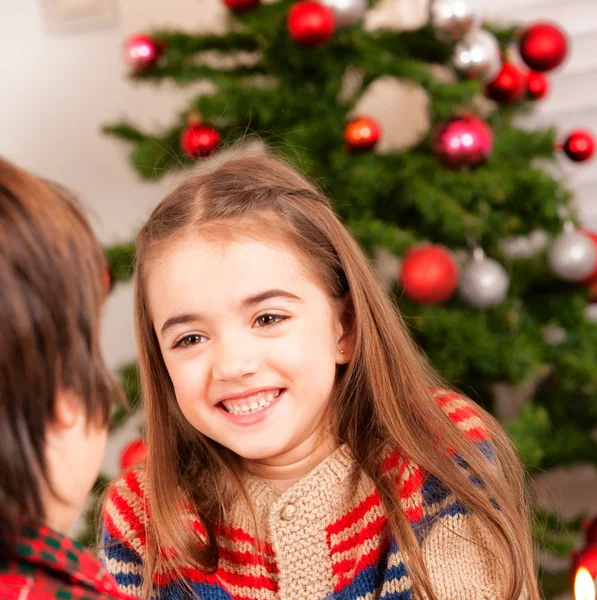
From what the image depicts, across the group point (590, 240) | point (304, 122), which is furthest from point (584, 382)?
point (304, 122)

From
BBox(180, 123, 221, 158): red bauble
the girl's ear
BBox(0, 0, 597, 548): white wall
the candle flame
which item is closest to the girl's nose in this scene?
the girl's ear

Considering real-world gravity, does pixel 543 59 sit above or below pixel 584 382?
above

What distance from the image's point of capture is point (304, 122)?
1497mm

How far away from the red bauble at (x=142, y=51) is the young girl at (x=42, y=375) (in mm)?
907

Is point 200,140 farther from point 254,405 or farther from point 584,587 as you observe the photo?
point 584,587

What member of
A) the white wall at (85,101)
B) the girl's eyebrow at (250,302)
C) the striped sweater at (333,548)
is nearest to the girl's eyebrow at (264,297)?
the girl's eyebrow at (250,302)

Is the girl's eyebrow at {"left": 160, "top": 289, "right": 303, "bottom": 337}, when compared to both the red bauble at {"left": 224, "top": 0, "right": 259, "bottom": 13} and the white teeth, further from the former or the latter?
the red bauble at {"left": 224, "top": 0, "right": 259, "bottom": 13}

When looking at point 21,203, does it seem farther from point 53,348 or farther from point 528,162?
point 528,162

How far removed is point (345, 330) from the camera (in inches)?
43.8

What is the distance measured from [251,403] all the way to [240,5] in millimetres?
756

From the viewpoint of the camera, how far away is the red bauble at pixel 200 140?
143 cm

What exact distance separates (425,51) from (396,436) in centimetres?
80

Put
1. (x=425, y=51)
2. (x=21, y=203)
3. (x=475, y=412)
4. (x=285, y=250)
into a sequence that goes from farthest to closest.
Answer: (x=425, y=51), (x=475, y=412), (x=285, y=250), (x=21, y=203)

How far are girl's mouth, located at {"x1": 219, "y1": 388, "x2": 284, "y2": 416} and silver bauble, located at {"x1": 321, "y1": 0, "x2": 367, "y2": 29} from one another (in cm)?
69
